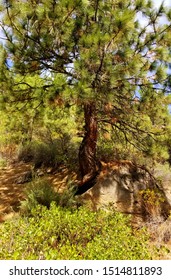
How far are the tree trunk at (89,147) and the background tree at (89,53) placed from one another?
741 mm

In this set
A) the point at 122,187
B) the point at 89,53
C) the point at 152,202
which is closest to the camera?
the point at 89,53

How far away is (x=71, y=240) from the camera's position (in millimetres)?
3404

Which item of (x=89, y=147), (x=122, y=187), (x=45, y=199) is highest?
(x=89, y=147)

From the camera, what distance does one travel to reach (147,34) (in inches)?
206

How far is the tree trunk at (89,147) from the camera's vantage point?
19.3 ft

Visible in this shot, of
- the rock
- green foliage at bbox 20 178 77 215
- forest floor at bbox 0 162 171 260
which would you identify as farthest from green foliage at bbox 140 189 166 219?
green foliage at bbox 20 178 77 215

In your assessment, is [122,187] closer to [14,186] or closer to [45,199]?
[45,199]

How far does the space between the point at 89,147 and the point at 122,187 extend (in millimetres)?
1123

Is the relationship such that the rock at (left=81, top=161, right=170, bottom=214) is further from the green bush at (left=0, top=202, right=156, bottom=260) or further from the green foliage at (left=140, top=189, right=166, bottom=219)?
the green bush at (left=0, top=202, right=156, bottom=260)

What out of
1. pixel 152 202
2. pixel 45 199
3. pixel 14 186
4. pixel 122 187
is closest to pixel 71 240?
A: pixel 45 199

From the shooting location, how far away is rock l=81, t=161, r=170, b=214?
5727 mm

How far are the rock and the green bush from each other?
1.82 meters

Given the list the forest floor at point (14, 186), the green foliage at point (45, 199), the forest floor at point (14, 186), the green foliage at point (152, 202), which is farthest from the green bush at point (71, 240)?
the forest floor at point (14, 186)

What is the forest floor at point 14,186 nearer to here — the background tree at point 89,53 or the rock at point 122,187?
the rock at point 122,187
